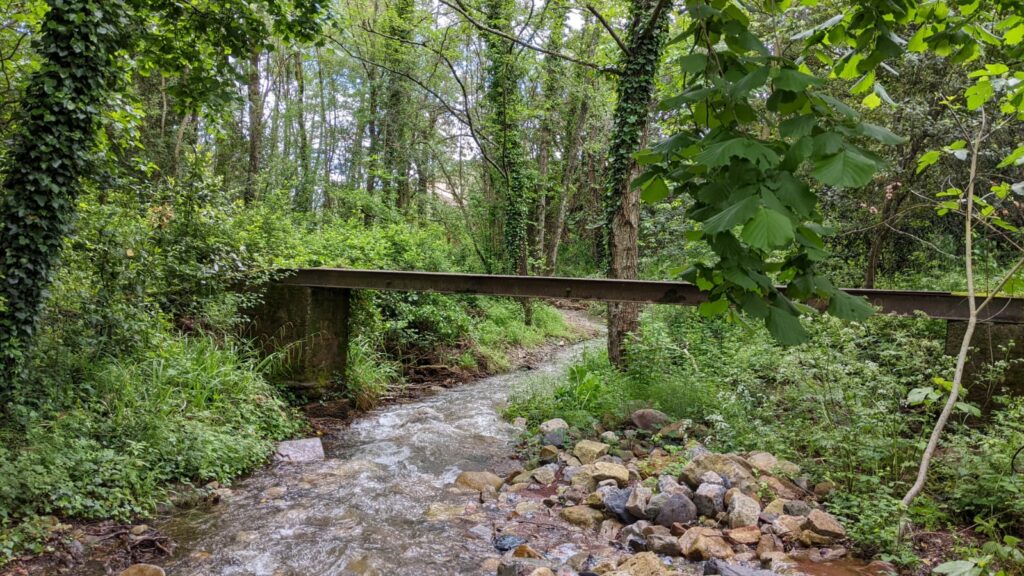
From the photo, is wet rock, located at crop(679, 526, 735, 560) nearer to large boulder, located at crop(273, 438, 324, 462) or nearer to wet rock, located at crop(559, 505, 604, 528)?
wet rock, located at crop(559, 505, 604, 528)

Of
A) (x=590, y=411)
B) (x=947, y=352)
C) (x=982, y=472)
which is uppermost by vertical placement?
(x=947, y=352)

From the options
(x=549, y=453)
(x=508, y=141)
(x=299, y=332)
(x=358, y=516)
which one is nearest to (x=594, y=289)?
(x=549, y=453)

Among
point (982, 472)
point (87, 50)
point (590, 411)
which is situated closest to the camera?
point (982, 472)

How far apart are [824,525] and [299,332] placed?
21.4ft

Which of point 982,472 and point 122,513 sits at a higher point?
point 982,472

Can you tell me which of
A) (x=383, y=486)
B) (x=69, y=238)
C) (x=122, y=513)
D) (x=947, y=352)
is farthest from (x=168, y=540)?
(x=947, y=352)

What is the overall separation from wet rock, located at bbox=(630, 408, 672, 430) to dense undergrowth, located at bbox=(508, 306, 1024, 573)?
9.5 inches

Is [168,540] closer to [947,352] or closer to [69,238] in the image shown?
[69,238]

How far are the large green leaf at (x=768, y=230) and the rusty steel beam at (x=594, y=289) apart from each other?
463cm

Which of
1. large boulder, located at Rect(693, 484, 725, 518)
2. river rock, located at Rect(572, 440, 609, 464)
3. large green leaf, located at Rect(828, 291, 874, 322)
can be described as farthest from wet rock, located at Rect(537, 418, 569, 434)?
large green leaf, located at Rect(828, 291, 874, 322)

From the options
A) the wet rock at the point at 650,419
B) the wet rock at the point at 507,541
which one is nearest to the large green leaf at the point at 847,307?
the wet rock at the point at 507,541

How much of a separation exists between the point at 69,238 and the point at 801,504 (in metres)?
6.30

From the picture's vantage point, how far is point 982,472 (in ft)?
12.0

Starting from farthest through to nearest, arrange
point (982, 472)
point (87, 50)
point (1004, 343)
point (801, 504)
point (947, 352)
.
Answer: point (947, 352) → point (1004, 343) → point (87, 50) → point (801, 504) → point (982, 472)
